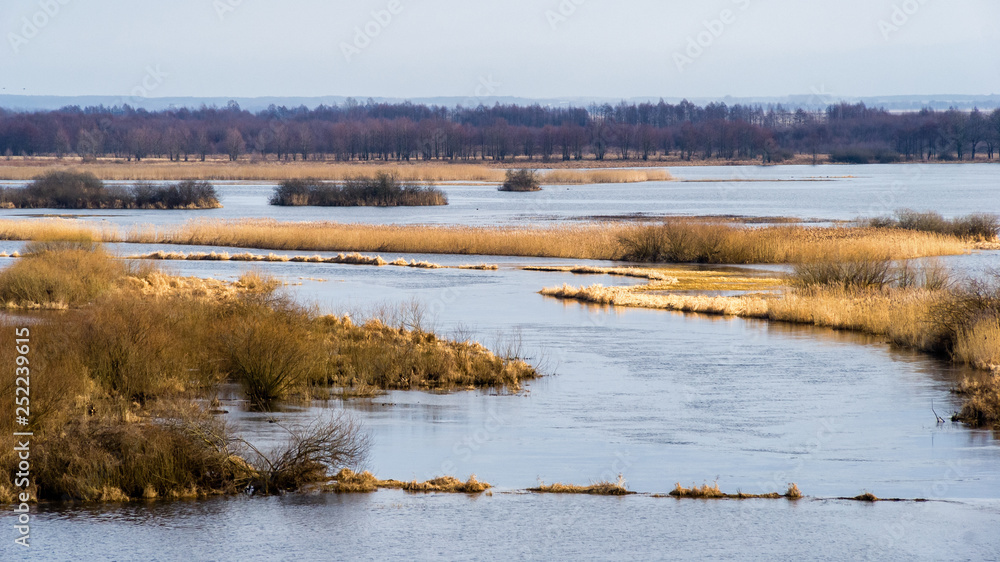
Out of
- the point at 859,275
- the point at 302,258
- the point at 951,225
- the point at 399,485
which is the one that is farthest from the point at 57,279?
the point at 951,225

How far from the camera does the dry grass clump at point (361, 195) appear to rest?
94375 millimetres

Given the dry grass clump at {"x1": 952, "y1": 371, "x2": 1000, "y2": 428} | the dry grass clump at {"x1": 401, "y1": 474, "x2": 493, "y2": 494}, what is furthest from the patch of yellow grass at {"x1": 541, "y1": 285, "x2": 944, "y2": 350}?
the dry grass clump at {"x1": 401, "y1": 474, "x2": 493, "y2": 494}

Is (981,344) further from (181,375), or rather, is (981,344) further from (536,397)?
(181,375)

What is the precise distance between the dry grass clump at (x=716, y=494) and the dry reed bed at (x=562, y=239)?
97.2 feet

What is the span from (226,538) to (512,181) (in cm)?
10306

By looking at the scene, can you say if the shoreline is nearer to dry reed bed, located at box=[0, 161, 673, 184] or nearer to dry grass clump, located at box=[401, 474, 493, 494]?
dry reed bed, located at box=[0, 161, 673, 184]

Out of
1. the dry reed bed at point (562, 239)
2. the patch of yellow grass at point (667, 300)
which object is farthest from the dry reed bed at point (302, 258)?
the patch of yellow grass at point (667, 300)

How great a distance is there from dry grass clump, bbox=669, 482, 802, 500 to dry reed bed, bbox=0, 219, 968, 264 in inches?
1166

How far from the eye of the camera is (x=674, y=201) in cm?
9550

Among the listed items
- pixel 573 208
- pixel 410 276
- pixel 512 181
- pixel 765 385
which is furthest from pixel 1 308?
pixel 512 181

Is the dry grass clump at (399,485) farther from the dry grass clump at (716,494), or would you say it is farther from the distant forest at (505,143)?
the distant forest at (505,143)

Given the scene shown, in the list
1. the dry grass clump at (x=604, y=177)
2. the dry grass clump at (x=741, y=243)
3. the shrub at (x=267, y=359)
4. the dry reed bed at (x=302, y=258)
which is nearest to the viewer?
the shrub at (x=267, y=359)

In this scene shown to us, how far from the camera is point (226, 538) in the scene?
12406mm

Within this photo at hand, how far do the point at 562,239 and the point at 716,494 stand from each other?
4307 centimetres
